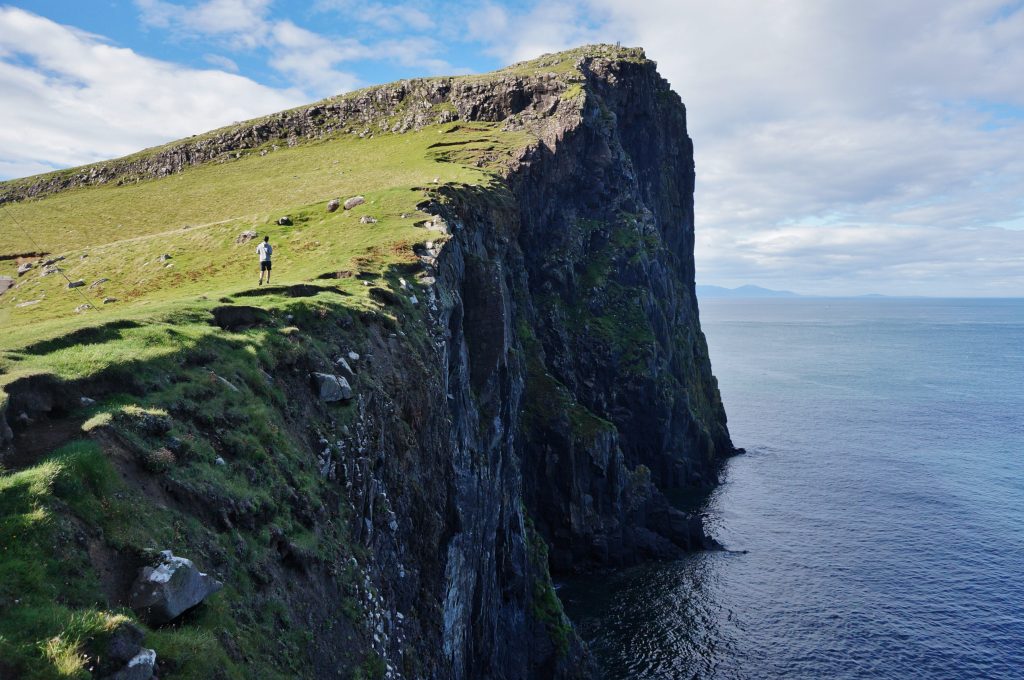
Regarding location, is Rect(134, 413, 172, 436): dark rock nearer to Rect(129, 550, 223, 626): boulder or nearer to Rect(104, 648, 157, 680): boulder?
Rect(129, 550, 223, 626): boulder

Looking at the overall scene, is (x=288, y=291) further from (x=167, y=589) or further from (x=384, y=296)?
(x=167, y=589)

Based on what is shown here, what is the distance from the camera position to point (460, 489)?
32344 mm

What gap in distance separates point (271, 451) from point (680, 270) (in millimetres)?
127348

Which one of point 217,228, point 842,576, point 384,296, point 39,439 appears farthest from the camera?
point 842,576

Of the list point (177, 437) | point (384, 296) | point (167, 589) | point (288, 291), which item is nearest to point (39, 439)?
point (177, 437)

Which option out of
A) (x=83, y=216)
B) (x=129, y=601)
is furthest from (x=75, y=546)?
(x=83, y=216)

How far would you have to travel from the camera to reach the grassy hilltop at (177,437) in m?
10.3

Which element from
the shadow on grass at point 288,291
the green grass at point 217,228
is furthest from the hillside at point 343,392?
the green grass at point 217,228

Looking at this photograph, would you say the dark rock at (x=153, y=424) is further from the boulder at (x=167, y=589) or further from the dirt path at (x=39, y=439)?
the boulder at (x=167, y=589)

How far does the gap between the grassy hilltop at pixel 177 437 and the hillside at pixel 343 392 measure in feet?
0.24

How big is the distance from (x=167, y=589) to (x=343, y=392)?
37.0 ft

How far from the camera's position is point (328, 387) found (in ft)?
70.4

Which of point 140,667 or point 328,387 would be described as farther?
point 328,387

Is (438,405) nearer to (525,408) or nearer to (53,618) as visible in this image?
(53,618)
